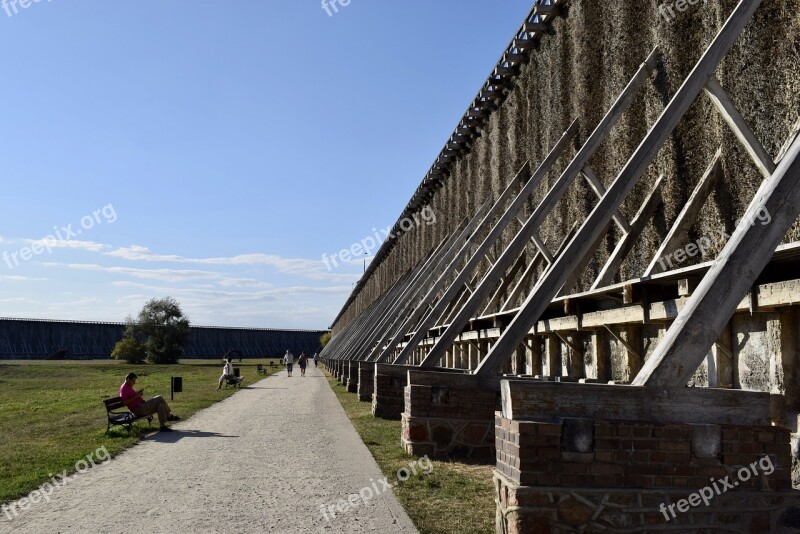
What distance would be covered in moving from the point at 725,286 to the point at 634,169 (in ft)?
8.20

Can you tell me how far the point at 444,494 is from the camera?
706cm

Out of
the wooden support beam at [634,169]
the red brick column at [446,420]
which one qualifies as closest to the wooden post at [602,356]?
the red brick column at [446,420]

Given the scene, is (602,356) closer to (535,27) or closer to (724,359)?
(724,359)

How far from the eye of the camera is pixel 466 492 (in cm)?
716

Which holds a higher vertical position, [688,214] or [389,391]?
[688,214]

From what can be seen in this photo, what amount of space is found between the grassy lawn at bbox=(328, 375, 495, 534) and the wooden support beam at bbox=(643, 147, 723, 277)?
2.86 metres

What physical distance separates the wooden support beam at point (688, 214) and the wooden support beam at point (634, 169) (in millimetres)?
1065

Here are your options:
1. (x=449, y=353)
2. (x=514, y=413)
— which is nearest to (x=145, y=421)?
(x=449, y=353)

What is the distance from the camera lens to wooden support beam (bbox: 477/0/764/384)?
616 centimetres

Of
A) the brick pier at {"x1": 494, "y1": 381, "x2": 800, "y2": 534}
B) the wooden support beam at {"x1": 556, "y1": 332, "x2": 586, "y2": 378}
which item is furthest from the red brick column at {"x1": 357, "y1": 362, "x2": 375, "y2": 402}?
the brick pier at {"x1": 494, "y1": 381, "x2": 800, "y2": 534}

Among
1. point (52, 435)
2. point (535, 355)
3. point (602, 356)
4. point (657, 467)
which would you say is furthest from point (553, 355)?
point (52, 435)

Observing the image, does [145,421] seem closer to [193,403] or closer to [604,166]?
[193,403]

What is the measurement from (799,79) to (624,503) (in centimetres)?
416

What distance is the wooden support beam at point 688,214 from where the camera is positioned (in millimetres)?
7562
